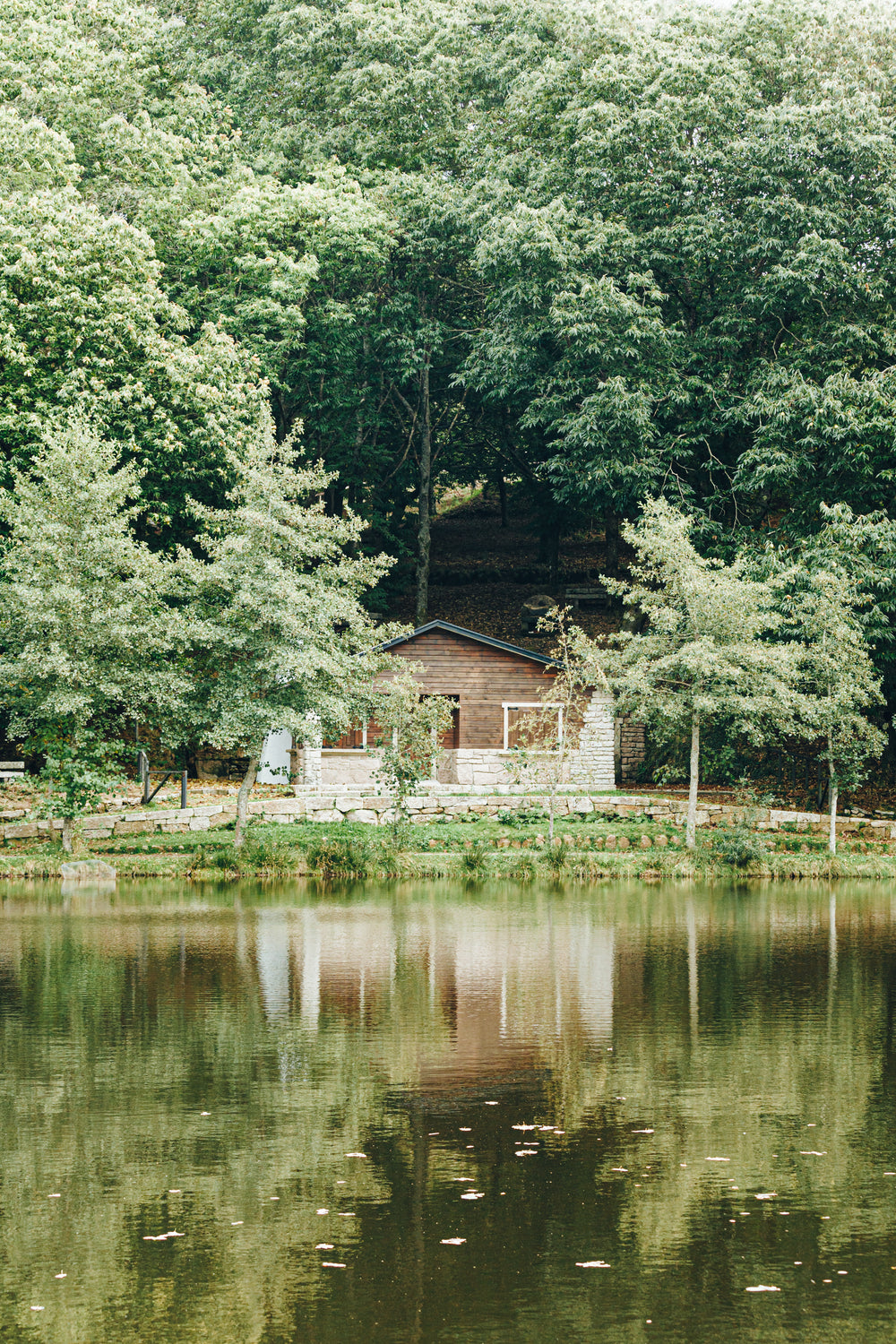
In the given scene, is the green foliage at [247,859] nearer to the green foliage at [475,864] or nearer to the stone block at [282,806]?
the green foliage at [475,864]

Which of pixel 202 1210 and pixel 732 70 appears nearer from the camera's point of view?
pixel 202 1210

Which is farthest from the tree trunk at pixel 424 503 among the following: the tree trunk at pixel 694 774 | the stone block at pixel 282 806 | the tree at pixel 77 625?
the tree at pixel 77 625

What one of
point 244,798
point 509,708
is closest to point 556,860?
point 244,798

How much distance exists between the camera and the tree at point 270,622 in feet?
84.5

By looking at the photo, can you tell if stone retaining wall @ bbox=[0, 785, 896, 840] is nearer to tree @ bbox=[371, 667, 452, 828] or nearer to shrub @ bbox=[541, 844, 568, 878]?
tree @ bbox=[371, 667, 452, 828]

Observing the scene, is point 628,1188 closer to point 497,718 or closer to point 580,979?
point 580,979

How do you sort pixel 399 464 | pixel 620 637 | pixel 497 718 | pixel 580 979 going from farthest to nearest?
pixel 399 464
pixel 497 718
pixel 620 637
pixel 580 979

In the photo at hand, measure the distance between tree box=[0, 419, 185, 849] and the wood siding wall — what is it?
33.8 feet

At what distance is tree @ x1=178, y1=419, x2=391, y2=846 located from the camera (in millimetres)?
25766

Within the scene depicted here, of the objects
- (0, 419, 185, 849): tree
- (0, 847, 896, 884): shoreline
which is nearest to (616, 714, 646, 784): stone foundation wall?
(0, 847, 896, 884): shoreline

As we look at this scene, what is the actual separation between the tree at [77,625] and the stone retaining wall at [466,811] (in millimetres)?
2435

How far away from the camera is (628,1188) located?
22.7ft

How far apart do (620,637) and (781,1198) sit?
22321mm

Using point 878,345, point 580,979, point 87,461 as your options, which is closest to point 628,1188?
point 580,979
